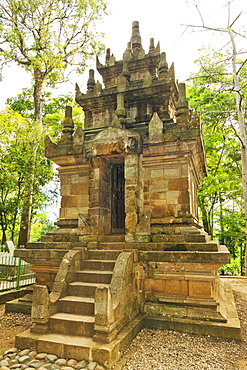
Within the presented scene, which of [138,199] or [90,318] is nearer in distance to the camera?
[90,318]

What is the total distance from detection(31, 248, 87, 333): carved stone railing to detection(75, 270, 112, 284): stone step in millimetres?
156

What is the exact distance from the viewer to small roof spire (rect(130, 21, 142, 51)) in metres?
8.59

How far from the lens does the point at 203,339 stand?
4598 millimetres

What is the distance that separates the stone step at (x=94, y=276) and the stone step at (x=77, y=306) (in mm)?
520

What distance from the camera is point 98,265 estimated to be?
554 cm

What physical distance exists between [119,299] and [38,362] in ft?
4.78

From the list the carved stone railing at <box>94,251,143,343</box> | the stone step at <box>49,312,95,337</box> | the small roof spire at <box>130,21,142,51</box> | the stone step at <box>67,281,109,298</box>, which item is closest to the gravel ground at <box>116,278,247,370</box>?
the carved stone railing at <box>94,251,143,343</box>

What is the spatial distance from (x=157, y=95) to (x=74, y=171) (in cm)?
323

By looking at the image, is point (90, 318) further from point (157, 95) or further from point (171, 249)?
point (157, 95)

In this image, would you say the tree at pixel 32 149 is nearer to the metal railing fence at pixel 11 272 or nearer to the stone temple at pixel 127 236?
the metal railing fence at pixel 11 272

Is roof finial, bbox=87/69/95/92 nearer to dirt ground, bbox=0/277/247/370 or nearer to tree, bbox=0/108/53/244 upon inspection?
tree, bbox=0/108/53/244

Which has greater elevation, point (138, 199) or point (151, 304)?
point (138, 199)

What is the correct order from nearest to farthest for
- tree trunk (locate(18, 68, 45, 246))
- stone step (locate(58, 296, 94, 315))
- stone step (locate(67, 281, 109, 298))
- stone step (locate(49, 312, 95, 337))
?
stone step (locate(49, 312, 95, 337)) → stone step (locate(58, 296, 94, 315)) → stone step (locate(67, 281, 109, 298)) → tree trunk (locate(18, 68, 45, 246))

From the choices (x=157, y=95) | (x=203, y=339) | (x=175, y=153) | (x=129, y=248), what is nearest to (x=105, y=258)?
(x=129, y=248)
